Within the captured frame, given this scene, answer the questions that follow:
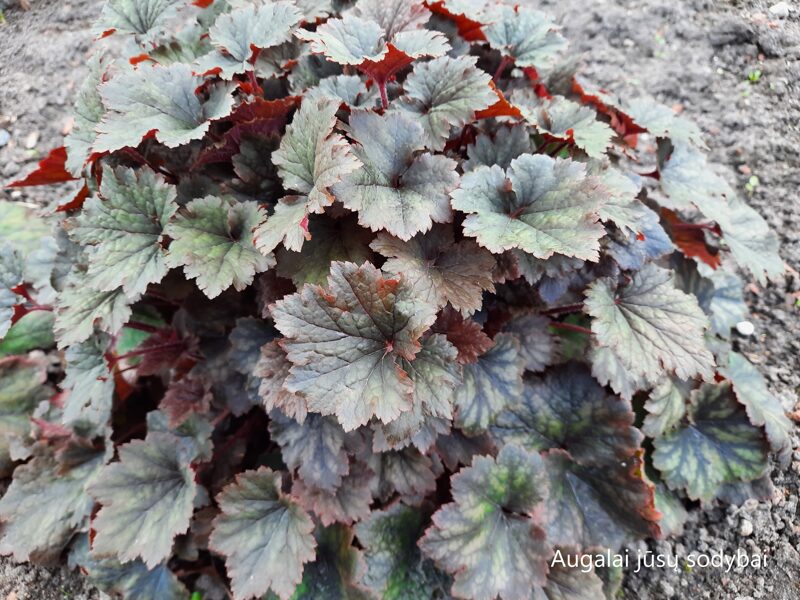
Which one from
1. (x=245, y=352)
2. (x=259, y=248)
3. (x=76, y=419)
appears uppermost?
(x=259, y=248)

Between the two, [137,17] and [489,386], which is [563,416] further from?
[137,17]

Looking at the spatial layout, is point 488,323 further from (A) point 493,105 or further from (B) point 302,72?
(B) point 302,72

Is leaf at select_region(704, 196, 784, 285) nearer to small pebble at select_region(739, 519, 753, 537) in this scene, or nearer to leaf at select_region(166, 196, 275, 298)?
small pebble at select_region(739, 519, 753, 537)

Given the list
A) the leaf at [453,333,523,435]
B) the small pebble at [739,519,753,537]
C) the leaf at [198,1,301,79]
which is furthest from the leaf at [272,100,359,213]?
the small pebble at [739,519,753,537]

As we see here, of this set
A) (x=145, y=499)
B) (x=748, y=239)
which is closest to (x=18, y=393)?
(x=145, y=499)

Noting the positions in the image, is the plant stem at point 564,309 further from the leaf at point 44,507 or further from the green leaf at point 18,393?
the green leaf at point 18,393

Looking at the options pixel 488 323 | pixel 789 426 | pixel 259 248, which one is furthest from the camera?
pixel 789 426

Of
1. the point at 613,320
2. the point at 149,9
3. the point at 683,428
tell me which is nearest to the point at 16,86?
the point at 149,9
